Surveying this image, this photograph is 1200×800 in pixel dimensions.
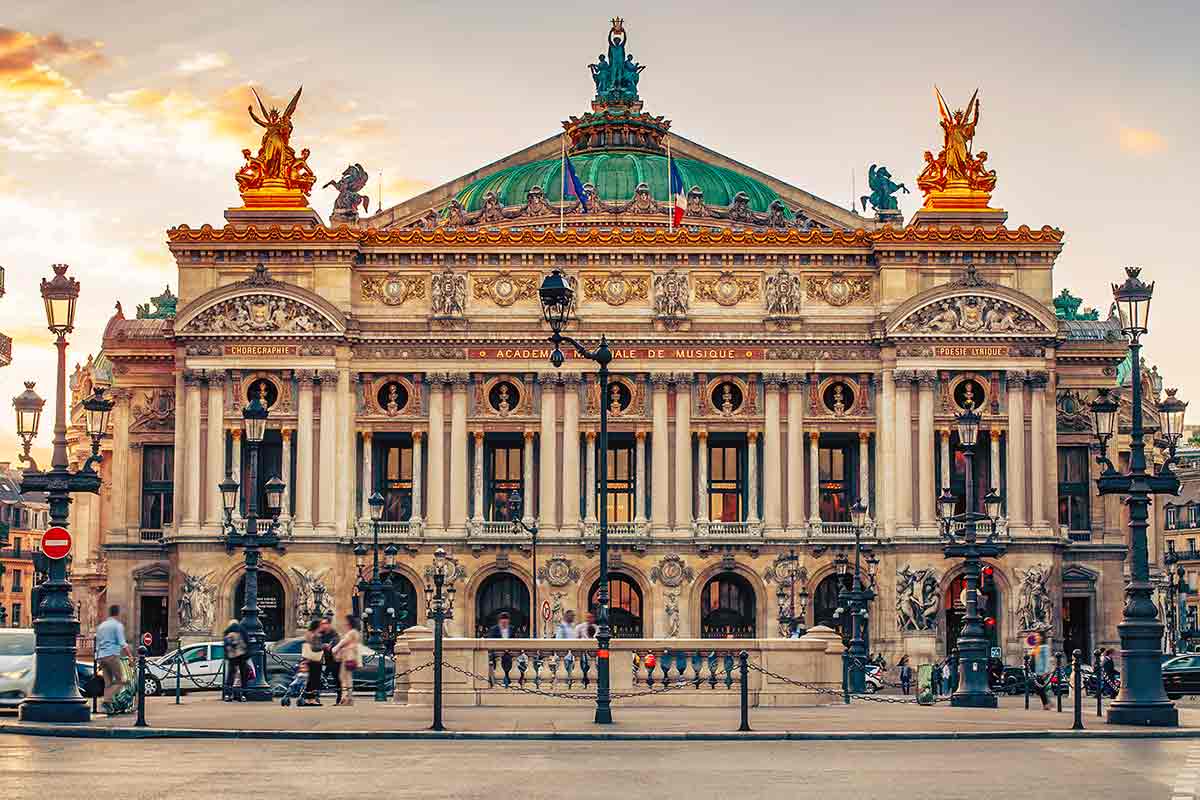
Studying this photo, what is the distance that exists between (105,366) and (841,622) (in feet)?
205

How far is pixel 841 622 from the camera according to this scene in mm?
87938

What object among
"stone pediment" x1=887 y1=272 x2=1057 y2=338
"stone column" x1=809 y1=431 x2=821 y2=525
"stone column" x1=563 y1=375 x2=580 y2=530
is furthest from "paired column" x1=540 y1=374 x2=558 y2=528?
"stone pediment" x1=887 y1=272 x2=1057 y2=338

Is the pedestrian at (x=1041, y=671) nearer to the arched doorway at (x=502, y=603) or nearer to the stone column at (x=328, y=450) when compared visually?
the arched doorway at (x=502, y=603)

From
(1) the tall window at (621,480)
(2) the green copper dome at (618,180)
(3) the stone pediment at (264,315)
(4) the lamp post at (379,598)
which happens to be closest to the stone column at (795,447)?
(1) the tall window at (621,480)

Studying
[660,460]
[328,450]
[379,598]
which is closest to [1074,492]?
[660,460]

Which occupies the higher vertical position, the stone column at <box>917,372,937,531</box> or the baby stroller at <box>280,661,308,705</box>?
the stone column at <box>917,372,937,531</box>

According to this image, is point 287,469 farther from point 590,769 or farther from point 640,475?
point 590,769

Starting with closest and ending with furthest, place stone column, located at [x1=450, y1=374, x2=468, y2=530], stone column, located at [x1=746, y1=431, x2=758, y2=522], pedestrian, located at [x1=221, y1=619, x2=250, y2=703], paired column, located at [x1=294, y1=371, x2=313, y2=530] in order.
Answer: pedestrian, located at [x1=221, y1=619, x2=250, y2=703], paired column, located at [x1=294, y1=371, x2=313, y2=530], stone column, located at [x1=450, y1=374, x2=468, y2=530], stone column, located at [x1=746, y1=431, x2=758, y2=522]

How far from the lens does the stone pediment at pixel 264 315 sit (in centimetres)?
8856

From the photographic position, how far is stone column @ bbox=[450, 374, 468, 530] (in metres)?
89.1

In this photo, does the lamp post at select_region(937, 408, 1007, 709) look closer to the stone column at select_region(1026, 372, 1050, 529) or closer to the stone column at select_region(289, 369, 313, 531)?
the stone column at select_region(1026, 372, 1050, 529)

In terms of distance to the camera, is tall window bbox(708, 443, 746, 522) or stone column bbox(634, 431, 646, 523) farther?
tall window bbox(708, 443, 746, 522)

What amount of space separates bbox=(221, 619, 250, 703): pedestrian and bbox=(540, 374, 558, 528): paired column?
35.0 m

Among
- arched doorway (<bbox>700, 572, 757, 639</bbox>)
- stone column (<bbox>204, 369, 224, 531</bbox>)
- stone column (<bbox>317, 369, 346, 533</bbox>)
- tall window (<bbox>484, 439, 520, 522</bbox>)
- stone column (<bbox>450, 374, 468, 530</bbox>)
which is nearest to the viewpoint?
stone column (<bbox>317, 369, 346, 533</bbox>)
